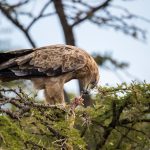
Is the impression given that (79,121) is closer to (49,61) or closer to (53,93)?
(53,93)

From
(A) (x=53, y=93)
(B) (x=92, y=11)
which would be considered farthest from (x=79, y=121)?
(B) (x=92, y=11)

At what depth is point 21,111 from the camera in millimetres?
6828

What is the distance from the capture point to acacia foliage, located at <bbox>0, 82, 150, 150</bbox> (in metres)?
6.53

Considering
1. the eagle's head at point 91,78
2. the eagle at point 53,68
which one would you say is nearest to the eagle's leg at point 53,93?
the eagle at point 53,68

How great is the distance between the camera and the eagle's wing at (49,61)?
8.88 m

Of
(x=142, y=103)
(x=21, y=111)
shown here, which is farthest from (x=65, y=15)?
(x=21, y=111)

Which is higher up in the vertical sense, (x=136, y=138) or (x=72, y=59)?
(x=72, y=59)

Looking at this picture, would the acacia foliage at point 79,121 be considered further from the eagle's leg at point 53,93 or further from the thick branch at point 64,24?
the thick branch at point 64,24

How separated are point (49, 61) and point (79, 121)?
4.33 feet

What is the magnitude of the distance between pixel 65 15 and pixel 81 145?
30.2 ft

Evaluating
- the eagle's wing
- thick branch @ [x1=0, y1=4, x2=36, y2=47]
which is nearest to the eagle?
the eagle's wing

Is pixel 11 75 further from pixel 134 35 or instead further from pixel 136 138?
pixel 134 35

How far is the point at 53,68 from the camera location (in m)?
9.19

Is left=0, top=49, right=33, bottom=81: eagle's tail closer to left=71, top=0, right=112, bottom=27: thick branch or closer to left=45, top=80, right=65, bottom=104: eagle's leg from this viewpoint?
left=45, top=80, right=65, bottom=104: eagle's leg
